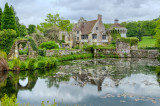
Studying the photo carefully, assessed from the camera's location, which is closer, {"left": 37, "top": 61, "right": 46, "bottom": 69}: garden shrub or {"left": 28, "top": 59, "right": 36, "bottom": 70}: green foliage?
{"left": 28, "top": 59, "right": 36, "bottom": 70}: green foliage

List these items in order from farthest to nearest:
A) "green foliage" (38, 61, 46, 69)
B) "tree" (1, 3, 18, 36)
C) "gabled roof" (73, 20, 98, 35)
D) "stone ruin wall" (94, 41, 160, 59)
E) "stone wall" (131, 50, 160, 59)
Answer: "gabled roof" (73, 20, 98, 35) < "stone ruin wall" (94, 41, 160, 59) < "stone wall" (131, 50, 160, 59) < "tree" (1, 3, 18, 36) < "green foliage" (38, 61, 46, 69)

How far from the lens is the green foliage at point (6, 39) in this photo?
2694cm

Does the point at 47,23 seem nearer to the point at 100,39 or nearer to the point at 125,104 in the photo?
the point at 100,39

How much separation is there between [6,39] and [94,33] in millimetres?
28608

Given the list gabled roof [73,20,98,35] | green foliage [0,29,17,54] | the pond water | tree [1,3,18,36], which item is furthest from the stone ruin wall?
the pond water

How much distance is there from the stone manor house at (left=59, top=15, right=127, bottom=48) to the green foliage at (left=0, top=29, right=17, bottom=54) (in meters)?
23.1

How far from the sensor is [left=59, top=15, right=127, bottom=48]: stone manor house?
165ft

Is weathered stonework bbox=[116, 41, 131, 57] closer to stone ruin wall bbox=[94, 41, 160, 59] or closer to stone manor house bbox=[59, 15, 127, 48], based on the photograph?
stone ruin wall bbox=[94, 41, 160, 59]

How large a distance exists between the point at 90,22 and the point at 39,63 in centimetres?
3224

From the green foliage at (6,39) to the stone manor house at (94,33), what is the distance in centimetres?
2312

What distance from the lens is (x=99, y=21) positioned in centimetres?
5181

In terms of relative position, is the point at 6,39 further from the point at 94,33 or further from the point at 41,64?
A: the point at 94,33

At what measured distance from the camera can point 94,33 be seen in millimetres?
50844

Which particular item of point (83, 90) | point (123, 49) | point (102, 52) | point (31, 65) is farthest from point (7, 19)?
point (123, 49)
